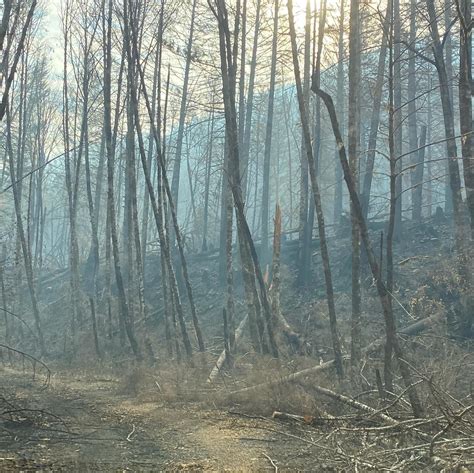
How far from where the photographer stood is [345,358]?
10008 millimetres

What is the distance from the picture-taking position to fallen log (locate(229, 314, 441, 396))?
8.14 m

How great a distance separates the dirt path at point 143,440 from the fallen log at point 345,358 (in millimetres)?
638

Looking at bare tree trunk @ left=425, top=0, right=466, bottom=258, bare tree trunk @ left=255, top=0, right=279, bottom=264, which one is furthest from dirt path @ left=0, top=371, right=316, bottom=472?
bare tree trunk @ left=255, top=0, right=279, bottom=264

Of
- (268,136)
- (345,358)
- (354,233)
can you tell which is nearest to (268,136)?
(268,136)

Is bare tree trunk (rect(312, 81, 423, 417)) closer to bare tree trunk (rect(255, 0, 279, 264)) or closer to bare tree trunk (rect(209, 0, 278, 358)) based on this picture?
bare tree trunk (rect(209, 0, 278, 358))

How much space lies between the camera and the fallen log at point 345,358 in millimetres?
8141

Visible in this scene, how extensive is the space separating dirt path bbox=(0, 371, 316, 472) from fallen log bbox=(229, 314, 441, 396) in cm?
64

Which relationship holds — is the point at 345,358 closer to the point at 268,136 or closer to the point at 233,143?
the point at 233,143

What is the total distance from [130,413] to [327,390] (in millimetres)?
2882

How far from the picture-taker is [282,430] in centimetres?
688

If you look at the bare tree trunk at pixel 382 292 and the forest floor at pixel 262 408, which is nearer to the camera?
the forest floor at pixel 262 408

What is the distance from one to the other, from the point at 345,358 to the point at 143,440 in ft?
15.4

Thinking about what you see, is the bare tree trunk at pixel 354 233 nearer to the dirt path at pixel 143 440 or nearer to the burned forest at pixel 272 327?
the burned forest at pixel 272 327

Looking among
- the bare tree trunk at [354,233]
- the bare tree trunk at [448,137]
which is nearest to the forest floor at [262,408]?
the bare tree trunk at [354,233]
